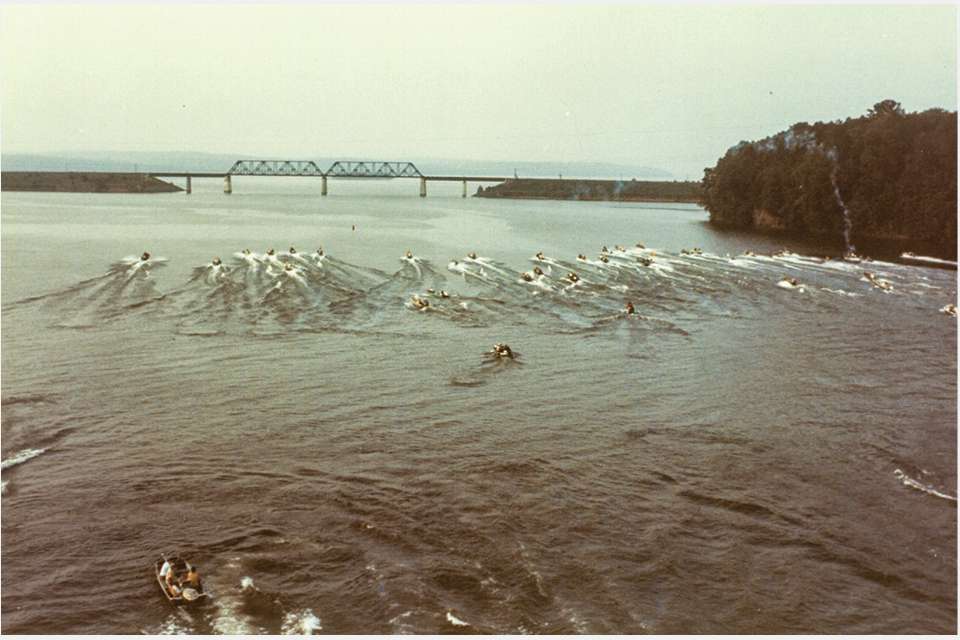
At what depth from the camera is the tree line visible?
5674 inches

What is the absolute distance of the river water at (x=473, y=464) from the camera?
2436 cm

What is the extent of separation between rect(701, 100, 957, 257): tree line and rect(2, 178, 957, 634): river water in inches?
3398

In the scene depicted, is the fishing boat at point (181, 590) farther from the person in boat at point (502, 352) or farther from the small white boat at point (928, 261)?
the small white boat at point (928, 261)

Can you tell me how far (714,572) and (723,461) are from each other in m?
9.88

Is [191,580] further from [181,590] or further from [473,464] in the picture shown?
[473,464]

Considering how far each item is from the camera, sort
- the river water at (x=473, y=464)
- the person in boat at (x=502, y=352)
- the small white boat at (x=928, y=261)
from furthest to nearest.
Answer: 1. the small white boat at (x=928, y=261)
2. the person in boat at (x=502, y=352)
3. the river water at (x=473, y=464)

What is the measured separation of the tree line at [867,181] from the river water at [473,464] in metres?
86.3

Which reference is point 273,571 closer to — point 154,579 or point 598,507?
point 154,579

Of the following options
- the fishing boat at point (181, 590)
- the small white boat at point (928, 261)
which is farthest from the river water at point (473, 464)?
the small white boat at point (928, 261)

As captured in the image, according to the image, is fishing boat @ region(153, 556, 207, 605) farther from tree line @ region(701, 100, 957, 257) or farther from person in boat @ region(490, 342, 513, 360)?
tree line @ region(701, 100, 957, 257)

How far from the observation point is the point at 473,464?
112ft

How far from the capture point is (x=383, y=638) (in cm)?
2184

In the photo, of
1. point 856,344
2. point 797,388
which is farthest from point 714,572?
point 856,344

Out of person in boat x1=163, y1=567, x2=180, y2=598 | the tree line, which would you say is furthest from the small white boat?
person in boat x1=163, y1=567, x2=180, y2=598
